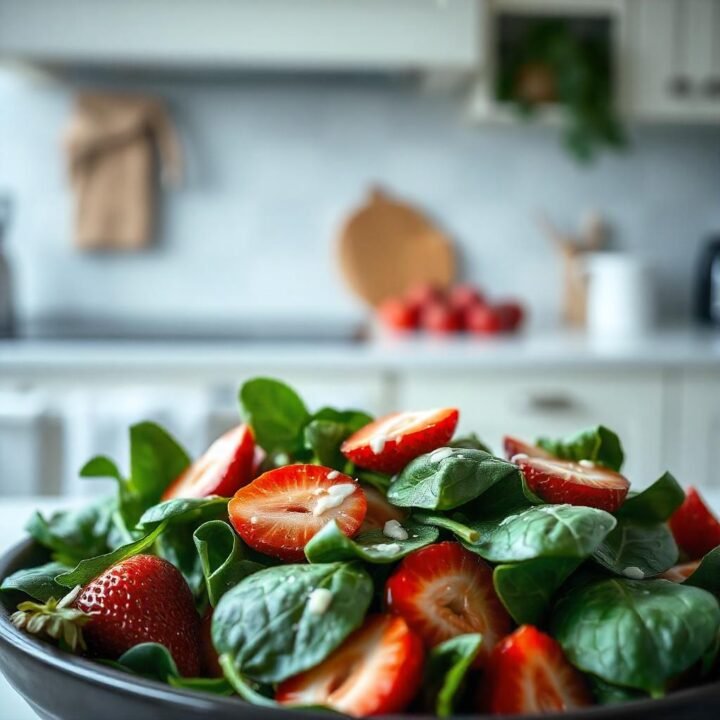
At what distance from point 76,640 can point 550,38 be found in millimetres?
2054

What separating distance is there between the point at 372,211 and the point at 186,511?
1.98 m

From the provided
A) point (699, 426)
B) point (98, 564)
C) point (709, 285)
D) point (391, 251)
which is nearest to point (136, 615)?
point (98, 564)

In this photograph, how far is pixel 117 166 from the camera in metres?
2.42

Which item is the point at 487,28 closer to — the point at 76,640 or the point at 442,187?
the point at 442,187

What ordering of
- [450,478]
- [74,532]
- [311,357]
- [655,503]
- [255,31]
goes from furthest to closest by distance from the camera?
[255,31] < [311,357] < [74,532] < [655,503] < [450,478]

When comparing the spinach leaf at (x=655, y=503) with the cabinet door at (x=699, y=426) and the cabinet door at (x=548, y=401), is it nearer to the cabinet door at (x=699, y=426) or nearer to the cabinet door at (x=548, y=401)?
the cabinet door at (x=548, y=401)

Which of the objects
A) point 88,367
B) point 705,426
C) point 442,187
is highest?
point 442,187

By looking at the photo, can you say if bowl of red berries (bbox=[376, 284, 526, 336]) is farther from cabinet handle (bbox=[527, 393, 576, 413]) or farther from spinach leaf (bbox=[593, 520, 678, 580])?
spinach leaf (bbox=[593, 520, 678, 580])

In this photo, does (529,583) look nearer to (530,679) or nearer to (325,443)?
(530,679)

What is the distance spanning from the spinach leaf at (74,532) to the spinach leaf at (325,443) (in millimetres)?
203

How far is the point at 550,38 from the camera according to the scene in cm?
224

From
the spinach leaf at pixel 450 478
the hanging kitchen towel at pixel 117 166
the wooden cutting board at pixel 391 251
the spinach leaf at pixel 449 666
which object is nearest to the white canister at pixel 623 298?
the wooden cutting board at pixel 391 251

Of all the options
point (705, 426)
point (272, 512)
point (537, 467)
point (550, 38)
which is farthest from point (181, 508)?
point (550, 38)

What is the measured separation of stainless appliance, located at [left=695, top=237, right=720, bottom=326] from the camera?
7.82ft
